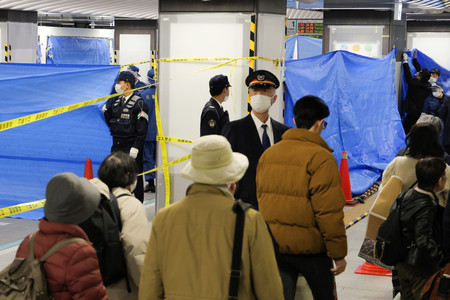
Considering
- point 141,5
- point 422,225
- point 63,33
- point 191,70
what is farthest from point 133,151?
point 63,33

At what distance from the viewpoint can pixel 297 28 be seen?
1102 inches

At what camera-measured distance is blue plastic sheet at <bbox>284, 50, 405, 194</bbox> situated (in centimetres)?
1261

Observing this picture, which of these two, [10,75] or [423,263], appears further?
[10,75]

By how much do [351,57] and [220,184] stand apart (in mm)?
10957

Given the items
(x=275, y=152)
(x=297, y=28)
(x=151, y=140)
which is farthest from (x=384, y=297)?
(x=297, y=28)

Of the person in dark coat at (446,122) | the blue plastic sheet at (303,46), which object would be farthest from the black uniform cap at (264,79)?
the blue plastic sheet at (303,46)

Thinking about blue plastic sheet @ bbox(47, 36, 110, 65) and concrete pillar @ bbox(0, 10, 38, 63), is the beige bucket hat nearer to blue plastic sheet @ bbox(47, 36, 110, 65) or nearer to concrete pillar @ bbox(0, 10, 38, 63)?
concrete pillar @ bbox(0, 10, 38, 63)

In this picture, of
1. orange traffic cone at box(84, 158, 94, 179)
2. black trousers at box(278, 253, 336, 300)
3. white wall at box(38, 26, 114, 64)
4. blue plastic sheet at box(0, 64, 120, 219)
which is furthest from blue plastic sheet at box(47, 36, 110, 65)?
black trousers at box(278, 253, 336, 300)

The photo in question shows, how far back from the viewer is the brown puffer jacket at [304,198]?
4348 millimetres

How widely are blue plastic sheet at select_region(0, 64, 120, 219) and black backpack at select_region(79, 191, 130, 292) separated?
5247mm

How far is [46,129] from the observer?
9.49 m

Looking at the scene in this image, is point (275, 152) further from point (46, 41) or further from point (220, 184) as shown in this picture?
point (46, 41)

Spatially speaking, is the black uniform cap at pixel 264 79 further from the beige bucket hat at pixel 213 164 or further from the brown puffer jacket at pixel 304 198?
the beige bucket hat at pixel 213 164

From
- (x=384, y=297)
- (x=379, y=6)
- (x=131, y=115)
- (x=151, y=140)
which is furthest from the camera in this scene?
(x=379, y=6)
